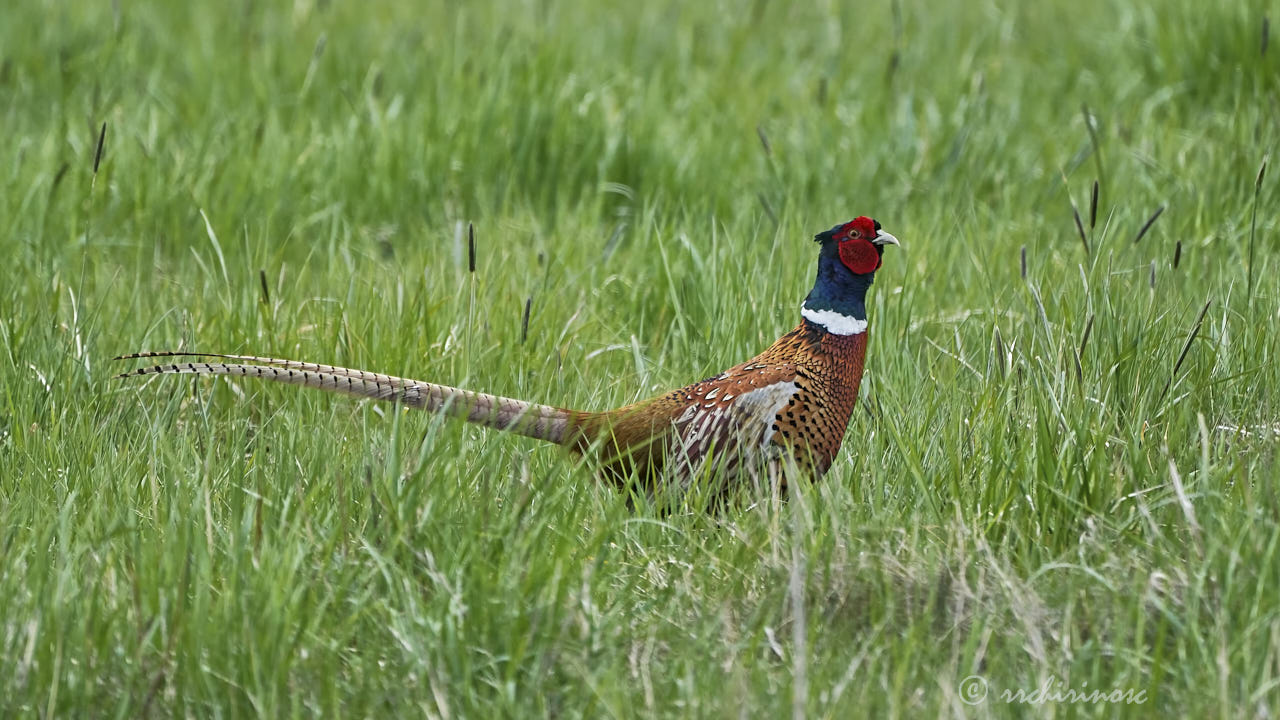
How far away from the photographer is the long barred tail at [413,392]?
3.17 meters

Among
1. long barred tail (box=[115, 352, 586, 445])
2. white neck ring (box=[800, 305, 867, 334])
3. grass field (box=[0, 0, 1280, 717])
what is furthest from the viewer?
white neck ring (box=[800, 305, 867, 334])

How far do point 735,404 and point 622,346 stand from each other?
2.33ft

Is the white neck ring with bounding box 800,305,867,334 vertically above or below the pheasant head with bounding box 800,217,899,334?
below

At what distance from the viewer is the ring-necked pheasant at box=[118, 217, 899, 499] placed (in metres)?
3.22

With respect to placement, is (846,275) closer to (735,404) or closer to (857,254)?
(857,254)

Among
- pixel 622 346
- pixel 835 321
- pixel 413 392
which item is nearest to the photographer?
pixel 413 392

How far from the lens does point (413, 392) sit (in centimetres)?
325

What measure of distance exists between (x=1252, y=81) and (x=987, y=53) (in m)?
1.37

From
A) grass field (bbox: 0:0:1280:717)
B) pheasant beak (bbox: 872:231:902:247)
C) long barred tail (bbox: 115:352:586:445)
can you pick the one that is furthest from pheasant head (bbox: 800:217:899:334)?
long barred tail (bbox: 115:352:586:445)

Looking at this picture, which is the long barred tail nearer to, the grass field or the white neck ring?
the grass field

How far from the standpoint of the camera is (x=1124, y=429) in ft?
10.4

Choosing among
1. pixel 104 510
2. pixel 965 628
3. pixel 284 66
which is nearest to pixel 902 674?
pixel 965 628

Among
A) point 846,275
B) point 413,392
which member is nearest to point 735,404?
point 846,275

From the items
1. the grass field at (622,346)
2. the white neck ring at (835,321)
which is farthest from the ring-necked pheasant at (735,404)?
the grass field at (622,346)
